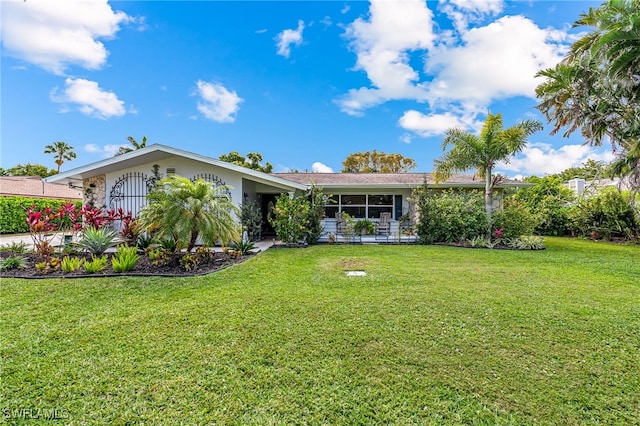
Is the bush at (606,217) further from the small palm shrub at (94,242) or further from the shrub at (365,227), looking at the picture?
the small palm shrub at (94,242)

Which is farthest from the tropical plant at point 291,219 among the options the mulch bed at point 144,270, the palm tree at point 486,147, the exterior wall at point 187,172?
the palm tree at point 486,147

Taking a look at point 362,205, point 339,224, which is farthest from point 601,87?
point 339,224

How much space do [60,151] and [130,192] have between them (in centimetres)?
3581

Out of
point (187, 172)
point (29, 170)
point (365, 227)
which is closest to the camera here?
point (187, 172)

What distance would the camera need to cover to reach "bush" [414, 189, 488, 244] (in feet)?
42.4

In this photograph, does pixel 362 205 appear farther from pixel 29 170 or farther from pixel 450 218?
pixel 29 170

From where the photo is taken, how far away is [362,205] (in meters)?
17.0

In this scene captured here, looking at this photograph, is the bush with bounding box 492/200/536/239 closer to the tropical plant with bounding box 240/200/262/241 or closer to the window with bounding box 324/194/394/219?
the window with bounding box 324/194/394/219

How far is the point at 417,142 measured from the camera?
22.5m

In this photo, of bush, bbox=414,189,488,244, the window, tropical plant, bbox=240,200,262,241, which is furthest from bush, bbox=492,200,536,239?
tropical plant, bbox=240,200,262,241

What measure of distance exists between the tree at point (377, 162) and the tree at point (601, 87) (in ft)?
82.1

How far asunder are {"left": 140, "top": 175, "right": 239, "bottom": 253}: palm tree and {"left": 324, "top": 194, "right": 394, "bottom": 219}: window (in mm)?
9621

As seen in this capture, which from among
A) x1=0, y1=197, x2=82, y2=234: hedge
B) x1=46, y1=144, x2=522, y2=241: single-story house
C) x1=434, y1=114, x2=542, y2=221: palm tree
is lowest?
x1=0, y1=197, x2=82, y2=234: hedge

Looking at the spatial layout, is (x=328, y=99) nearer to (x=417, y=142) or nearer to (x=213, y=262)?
(x=417, y=142)
